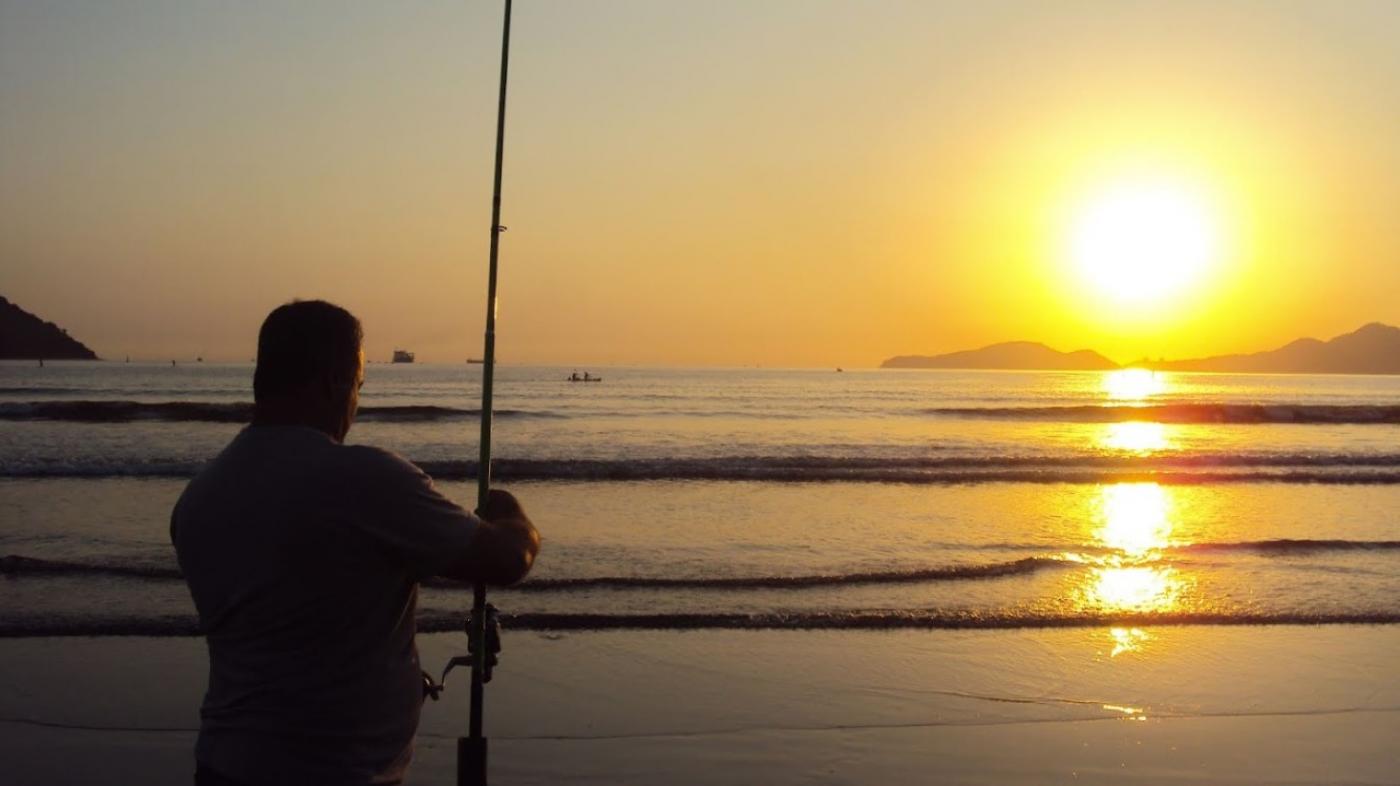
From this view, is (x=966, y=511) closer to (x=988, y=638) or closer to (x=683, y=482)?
(x=683, y=482)

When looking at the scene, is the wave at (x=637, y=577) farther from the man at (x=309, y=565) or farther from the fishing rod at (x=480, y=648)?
the man at (x=309, y=565)

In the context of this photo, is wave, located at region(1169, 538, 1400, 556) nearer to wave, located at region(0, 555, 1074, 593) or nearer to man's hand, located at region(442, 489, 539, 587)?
wave, located at region(0, 555, 1074, 593)

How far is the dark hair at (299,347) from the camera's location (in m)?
2.14

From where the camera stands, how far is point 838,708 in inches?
224

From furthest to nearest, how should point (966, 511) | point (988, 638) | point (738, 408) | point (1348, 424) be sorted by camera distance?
point (738, 408)
point (1348, 424)
point (966, 511)
point (988, 638)

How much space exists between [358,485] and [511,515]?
354mm

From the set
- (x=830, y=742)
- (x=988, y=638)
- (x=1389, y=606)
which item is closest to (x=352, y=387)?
(x=830, y=742)

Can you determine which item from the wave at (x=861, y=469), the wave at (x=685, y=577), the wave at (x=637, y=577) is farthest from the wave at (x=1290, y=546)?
the wave at (x=861, y=469)

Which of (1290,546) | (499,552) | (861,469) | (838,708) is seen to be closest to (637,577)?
(838,708)

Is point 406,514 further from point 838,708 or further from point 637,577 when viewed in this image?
point 637,577

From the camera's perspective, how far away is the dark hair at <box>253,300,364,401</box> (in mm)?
2143

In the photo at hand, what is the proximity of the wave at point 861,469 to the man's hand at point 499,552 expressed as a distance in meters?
15.1

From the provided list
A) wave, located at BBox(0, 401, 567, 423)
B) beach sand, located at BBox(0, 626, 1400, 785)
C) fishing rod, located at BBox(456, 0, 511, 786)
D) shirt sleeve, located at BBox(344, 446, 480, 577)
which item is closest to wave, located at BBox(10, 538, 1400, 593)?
beach sand, located at BBox(0, 626, 1400, 785)

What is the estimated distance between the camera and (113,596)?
8.18 m
